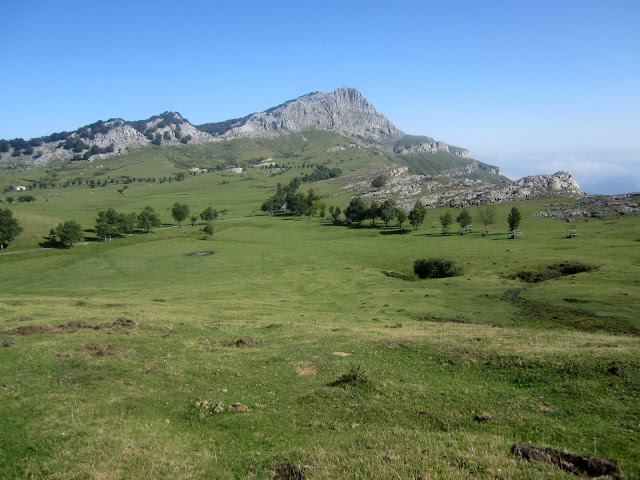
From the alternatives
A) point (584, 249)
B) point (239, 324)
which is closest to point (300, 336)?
point (239, 324)

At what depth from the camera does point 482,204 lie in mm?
177500

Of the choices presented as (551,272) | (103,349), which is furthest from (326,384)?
(551,272)

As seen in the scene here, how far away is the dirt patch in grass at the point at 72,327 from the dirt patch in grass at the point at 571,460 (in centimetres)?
3351

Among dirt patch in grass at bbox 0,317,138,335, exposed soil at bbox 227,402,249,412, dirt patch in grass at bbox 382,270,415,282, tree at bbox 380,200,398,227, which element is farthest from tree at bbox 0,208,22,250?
exposed soil at bbox 227,402,249,412

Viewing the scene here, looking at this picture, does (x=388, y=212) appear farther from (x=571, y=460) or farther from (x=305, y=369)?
(x=571, y=460)

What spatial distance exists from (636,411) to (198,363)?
86.0 ft

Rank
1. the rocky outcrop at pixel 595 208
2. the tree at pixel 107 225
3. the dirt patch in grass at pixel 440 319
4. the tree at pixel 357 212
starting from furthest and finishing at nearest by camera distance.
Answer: the tree at pixel 357 212 < the tree at pixel 107 225 < the rocky outcrop at pixel 595 208 < the dirt patch in grass at pixel 440 319

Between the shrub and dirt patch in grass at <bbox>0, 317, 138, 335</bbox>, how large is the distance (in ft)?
206

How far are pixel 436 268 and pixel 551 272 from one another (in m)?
21.6

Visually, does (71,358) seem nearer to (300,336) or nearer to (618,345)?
(300,336)

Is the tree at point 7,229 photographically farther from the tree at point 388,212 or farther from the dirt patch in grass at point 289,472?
the dirt patch in grass at point 289,472

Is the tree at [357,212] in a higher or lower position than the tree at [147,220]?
higher

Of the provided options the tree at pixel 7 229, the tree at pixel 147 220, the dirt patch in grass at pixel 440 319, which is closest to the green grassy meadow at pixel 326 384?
the dirt patch in grass at pixel 440 319

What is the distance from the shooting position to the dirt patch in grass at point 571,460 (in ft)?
44.0
